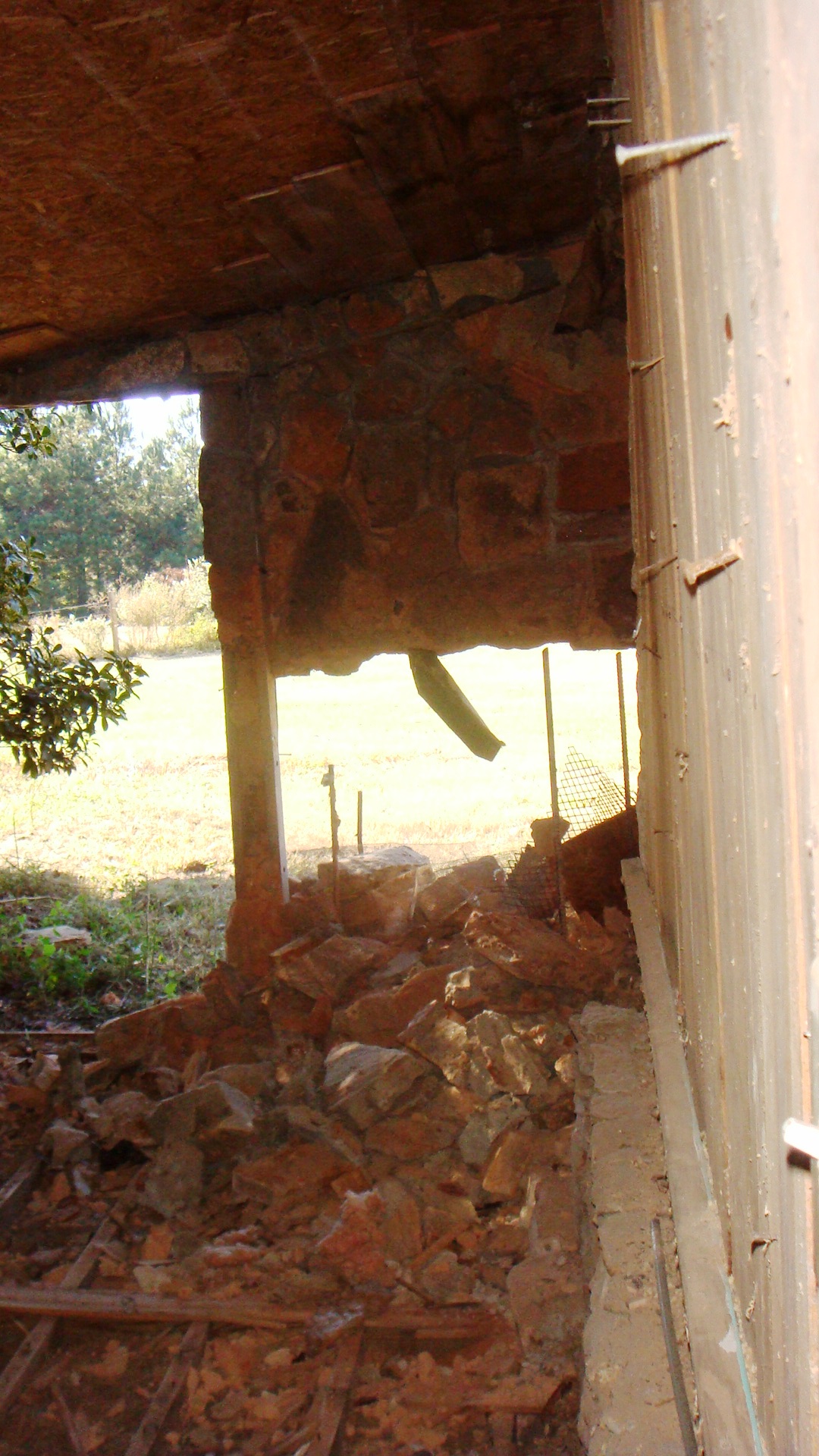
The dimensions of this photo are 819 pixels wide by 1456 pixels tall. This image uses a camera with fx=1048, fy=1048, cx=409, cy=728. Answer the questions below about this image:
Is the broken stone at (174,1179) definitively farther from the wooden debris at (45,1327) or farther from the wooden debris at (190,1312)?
the wooden debris at (190,1312)

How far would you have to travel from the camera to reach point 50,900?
6.34 metres

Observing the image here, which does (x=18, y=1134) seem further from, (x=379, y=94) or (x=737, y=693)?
(x=737, y=693)

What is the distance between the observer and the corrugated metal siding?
505 mm

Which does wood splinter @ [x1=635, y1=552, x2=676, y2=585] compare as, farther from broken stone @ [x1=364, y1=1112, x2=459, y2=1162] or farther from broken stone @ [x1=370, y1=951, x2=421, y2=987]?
broken stone @ [x1=370, y1=951, x2=421, y2=987]

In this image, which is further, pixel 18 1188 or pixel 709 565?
pixel 18 1188

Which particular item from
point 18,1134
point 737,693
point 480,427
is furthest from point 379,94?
point 18,1134

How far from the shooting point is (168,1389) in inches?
96.7

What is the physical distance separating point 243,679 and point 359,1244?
75.1 inches

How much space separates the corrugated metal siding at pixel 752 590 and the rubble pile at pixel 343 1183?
1494 mm

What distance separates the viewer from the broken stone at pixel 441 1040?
3.07 meters

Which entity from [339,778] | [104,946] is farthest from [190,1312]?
[339,778]

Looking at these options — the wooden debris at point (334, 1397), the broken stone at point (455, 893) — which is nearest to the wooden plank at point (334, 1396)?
the wooden debris at point (334, 1397)

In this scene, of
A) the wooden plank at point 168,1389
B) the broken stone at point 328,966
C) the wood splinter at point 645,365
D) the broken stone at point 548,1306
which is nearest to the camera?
the wood splinter at point 645,365

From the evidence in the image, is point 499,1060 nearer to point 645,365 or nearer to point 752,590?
point 645,365
